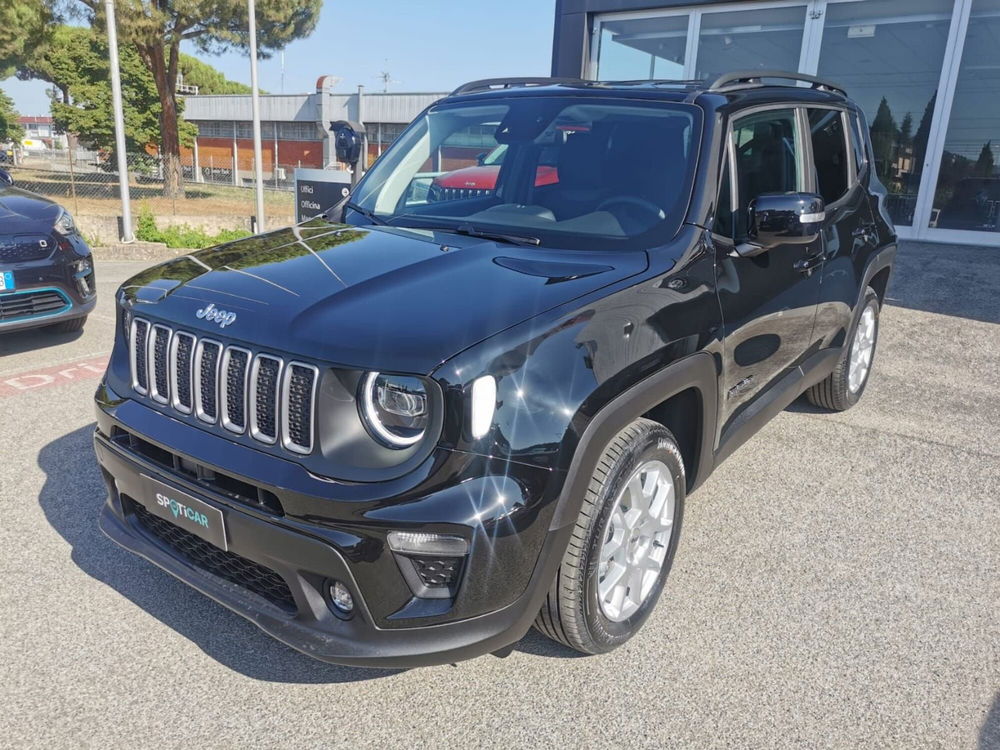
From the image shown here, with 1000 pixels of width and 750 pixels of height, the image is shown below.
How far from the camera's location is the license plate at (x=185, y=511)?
2227mm

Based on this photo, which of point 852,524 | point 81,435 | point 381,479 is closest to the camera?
point 381,479

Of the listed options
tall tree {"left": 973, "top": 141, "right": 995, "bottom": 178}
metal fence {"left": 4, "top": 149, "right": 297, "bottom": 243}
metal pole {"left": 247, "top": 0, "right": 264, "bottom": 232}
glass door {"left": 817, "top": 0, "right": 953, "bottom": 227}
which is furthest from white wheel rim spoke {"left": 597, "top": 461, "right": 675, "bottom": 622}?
metal pole {"left": 247, "top": 0, "right": 264, "bottom": 232}

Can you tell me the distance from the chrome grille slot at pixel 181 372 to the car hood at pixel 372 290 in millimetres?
49

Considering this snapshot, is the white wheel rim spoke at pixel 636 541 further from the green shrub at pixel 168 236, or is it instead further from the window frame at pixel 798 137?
the green shrub at pixel 168 236

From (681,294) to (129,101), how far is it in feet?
126

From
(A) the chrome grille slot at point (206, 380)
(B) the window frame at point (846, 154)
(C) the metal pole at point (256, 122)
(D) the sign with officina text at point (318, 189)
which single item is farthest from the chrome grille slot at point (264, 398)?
(C) the metal pole at point (256, 122)

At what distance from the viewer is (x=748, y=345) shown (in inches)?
124

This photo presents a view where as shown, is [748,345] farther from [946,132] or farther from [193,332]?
[946,132]

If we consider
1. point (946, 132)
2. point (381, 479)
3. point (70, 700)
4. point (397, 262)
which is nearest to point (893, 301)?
point (946, 132)

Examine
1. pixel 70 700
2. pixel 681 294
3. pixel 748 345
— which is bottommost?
pixel 70 700

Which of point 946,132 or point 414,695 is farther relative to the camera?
→ point 946,132

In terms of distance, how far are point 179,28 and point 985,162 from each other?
2267cm

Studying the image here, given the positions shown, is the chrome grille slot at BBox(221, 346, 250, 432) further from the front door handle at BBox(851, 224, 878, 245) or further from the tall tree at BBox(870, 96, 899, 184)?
the tall tree at BBox(870, 96, 899, 184)

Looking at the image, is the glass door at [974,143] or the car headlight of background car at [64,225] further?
the glass door at [974,143]
